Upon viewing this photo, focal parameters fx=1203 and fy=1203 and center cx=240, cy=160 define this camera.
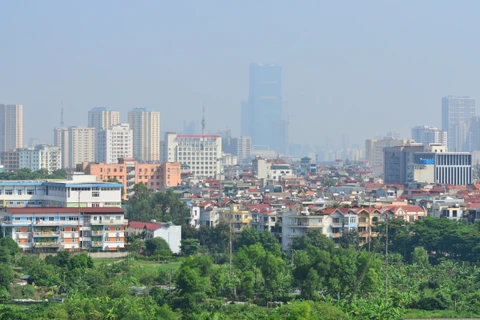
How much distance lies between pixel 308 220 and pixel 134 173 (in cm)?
2437

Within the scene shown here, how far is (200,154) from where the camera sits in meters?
79.6

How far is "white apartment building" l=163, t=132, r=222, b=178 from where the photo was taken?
78.9 metres

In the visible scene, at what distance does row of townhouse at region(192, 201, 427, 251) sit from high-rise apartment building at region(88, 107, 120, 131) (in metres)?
73.6

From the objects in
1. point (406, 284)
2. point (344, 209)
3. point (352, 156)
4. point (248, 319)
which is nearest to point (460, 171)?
point (344, 209)

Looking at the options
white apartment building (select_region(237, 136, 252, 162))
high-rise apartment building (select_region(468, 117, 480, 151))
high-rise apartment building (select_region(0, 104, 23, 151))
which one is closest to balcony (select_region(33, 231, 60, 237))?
high-rise apartment building (select_region(0, 104, 23, 151))

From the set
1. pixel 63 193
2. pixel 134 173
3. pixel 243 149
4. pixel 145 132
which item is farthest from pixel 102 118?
pixel 63 193

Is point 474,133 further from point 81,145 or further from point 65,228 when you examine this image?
point 65,228

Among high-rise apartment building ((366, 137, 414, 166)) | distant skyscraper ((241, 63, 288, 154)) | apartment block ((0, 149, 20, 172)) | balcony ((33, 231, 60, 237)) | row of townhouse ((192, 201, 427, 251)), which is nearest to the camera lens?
balcony ((33, 231, 60, 237))

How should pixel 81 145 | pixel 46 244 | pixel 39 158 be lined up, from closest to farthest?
pixel 46 244, pixel 39 158, pixel 81 145

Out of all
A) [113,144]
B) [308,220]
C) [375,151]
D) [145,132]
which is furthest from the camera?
[145,132]

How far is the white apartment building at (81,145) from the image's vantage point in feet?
303

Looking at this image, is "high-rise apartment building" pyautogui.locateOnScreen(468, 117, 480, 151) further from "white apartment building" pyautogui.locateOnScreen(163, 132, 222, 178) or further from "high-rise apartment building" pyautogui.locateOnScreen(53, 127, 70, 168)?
"white apartment building" pyautogui.locateOnScreen(163, 132, 222, 178)

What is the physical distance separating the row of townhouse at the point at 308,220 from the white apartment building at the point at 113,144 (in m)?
48.8

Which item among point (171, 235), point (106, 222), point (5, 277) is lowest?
point (5, 277)
